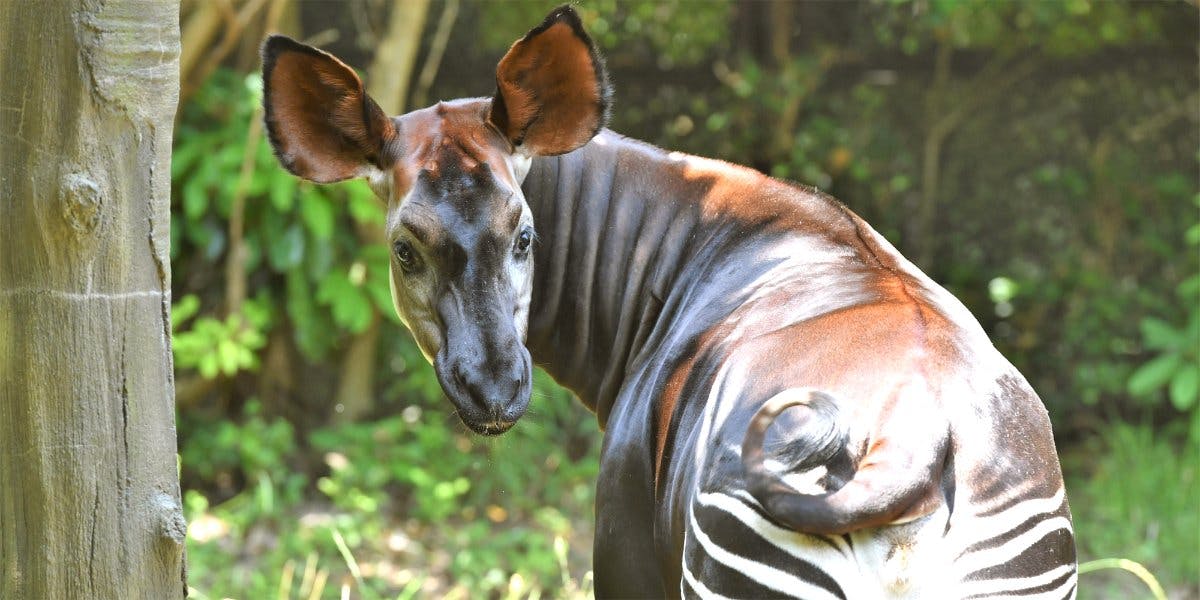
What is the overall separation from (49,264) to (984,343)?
168 cm

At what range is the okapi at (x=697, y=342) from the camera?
185cm

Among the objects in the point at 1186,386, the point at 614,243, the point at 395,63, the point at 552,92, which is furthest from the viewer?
the point at 395,63

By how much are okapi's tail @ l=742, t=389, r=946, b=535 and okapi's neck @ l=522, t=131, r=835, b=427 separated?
1.11 m

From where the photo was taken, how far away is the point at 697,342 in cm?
260

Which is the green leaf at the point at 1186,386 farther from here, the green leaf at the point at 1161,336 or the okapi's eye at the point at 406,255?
the okapi's eye at the point at 406,255

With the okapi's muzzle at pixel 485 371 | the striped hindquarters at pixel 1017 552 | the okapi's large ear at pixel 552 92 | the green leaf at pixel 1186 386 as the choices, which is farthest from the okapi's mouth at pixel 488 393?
the green leaf at pixel 1186 386

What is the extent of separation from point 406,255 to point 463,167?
9.3 inches

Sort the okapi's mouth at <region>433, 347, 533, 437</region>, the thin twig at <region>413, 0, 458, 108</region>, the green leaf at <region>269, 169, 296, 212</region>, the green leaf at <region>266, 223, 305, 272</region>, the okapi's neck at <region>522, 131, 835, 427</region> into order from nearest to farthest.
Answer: the okapi's mouth at <region>433, 347, 533, 437</region> < the okapi's neck at <region>522, 131, 835, 427</region> < the green leaf at <region>269, 169, 296, 212</region> < the green leaf at <region>266, 223, 305, 272</region> < the thin twig at <region>413, 0, 458, 108</region>

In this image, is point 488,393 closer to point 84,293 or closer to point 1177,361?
point 84,293

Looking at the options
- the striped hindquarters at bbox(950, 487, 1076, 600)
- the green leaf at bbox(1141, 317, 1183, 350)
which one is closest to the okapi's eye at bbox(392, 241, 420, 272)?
the striped hindquarters at bbox(950, 487, 1076, 600)

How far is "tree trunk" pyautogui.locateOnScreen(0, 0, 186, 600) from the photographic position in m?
2.27

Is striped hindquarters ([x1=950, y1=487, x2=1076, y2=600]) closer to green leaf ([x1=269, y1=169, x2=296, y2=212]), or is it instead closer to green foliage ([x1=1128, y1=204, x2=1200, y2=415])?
green foliage ([x1=1128, y1=204, x2=1200, y2=415])

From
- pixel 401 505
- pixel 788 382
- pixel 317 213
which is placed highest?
pixel 788 382

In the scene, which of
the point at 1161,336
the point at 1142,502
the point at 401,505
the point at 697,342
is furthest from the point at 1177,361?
the point at 697,342
